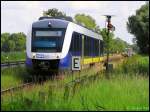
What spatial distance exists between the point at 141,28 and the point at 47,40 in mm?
62929

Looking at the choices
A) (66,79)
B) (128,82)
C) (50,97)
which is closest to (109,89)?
(128,82)

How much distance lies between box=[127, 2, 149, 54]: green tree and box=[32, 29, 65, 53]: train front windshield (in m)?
56.1

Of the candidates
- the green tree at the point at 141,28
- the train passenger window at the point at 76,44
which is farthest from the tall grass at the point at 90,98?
the green tree at the point at 141,28

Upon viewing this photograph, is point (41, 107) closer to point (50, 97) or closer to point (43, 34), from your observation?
point (50, 97)

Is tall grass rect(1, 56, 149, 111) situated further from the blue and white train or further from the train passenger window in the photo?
the train passenger window

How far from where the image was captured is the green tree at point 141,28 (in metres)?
83.9

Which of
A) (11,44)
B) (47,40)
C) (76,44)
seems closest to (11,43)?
(11,44)

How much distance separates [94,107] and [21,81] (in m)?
13.0

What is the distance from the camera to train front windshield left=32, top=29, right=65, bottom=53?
2581cm

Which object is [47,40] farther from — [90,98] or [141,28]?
[141,28]

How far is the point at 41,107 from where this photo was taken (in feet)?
38.1

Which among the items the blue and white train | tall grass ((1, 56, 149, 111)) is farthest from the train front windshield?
tall grass ((1, 56, 149, 111))

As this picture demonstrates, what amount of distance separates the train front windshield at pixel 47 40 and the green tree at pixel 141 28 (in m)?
56.1

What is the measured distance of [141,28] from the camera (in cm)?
8744
